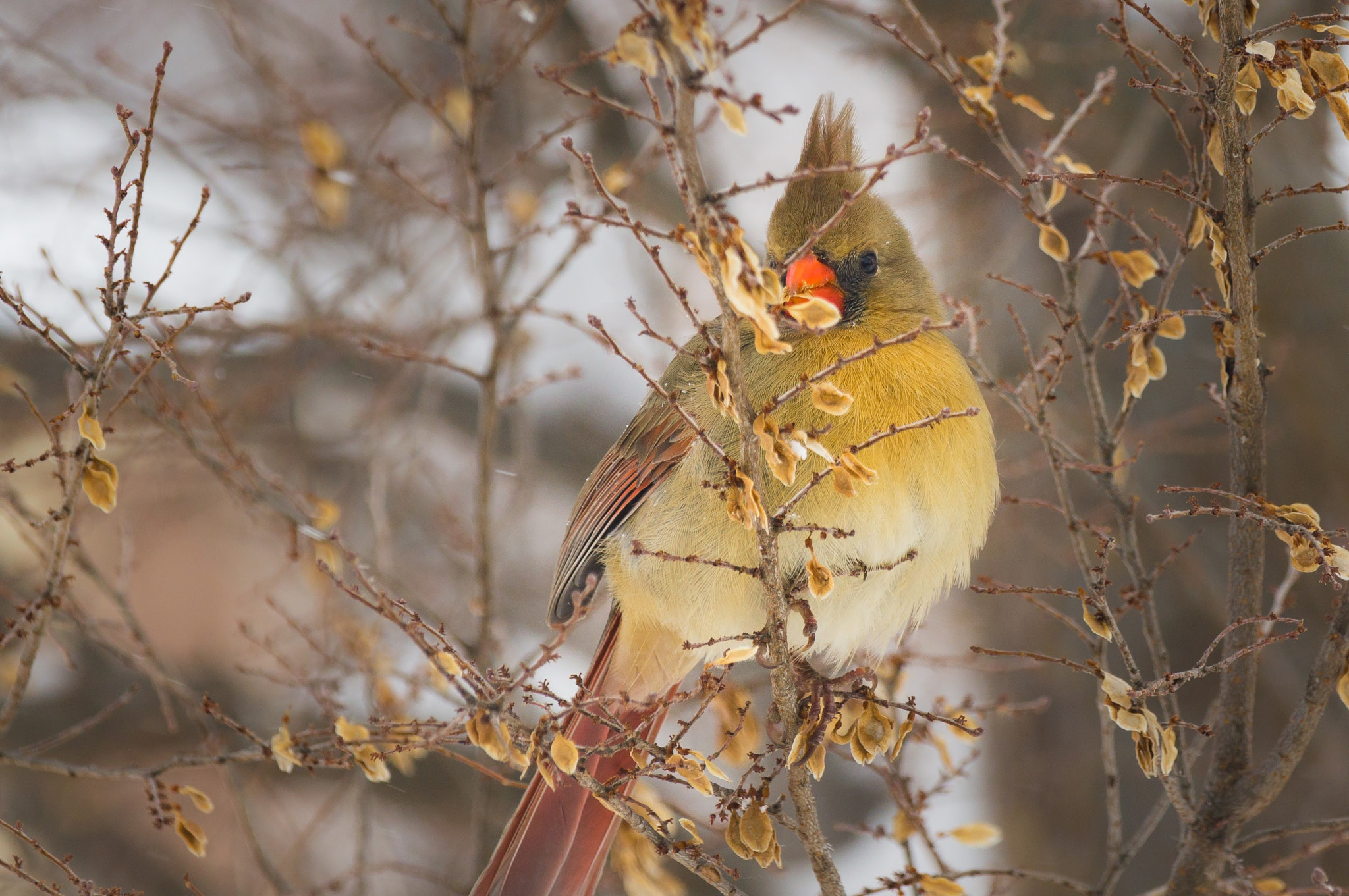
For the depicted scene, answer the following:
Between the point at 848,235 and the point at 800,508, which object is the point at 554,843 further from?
the point at 848,235

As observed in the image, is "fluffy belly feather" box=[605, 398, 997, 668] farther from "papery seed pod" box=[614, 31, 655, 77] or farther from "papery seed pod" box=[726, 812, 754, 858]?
"papery seed pod" box=[614, 31, 655, 77]

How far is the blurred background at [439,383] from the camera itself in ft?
11.6

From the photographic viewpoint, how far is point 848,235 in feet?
8.79

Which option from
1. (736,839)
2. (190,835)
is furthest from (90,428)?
(736,839)

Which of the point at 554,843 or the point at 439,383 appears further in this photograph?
the point at 439,383

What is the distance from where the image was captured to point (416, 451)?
397 cm

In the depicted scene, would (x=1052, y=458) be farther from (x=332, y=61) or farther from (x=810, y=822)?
(x=332, y=61)

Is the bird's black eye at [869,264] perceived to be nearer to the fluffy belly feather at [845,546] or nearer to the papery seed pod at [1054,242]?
the fluffy belly feather at [845,546]

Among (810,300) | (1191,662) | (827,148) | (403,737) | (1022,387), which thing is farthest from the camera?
(1191,662)

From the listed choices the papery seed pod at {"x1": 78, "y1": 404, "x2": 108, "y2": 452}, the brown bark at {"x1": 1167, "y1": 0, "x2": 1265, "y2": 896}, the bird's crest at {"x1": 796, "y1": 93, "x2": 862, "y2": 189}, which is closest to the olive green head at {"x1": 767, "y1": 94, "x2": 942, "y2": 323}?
the bird's crest at {"x1": 796, "y1": 93, "x2": 862, "y2": 189}

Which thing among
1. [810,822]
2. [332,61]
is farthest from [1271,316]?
[332,61]

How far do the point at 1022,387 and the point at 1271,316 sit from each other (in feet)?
5.72

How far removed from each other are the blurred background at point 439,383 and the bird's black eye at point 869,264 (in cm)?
81

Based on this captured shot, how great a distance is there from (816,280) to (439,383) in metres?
2.32
